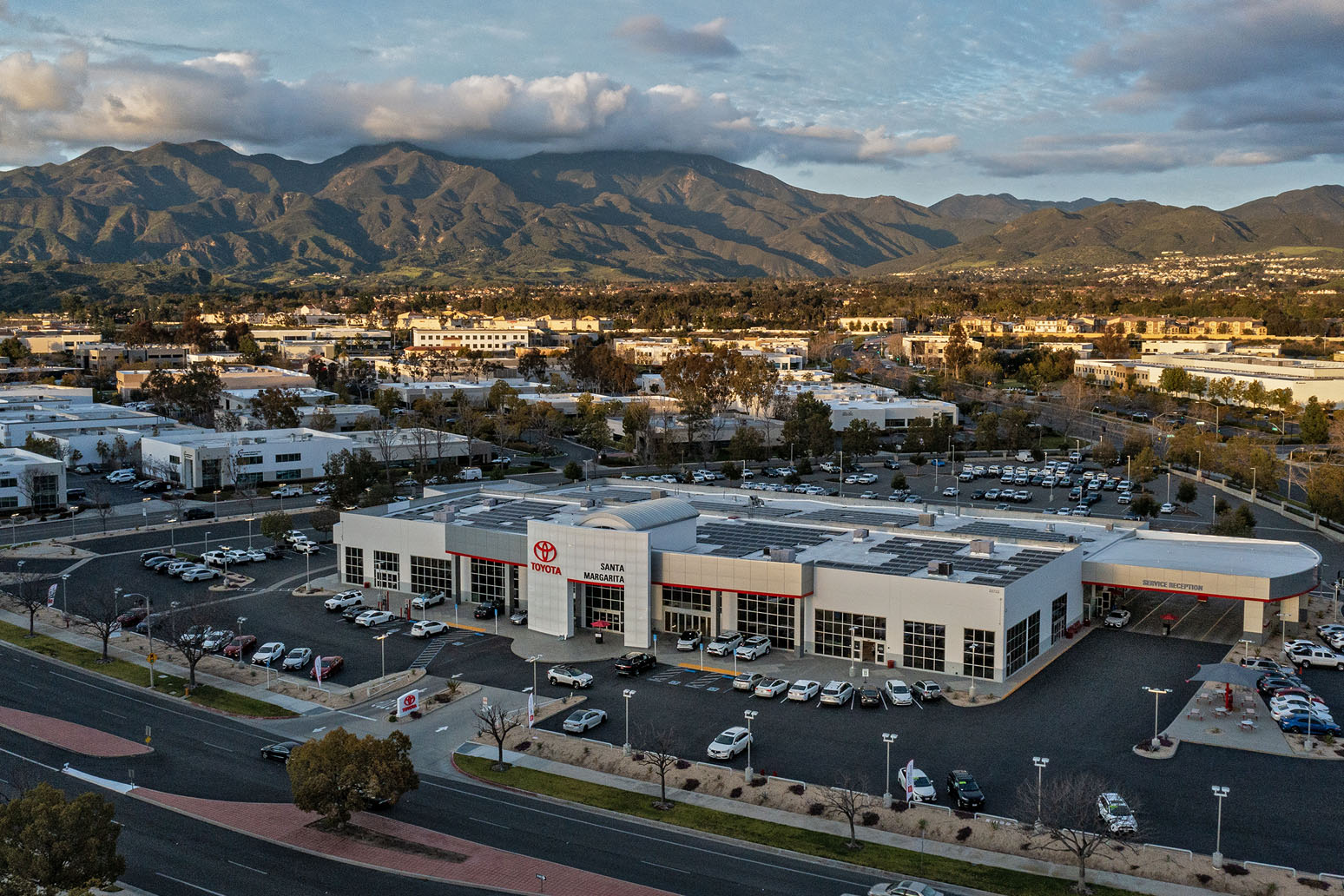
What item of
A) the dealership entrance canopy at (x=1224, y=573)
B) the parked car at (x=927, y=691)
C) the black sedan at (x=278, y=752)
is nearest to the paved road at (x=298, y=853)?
the black sedan at (x=278, y=752)

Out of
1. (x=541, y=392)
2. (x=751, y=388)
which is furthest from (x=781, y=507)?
(x=541, y=392)

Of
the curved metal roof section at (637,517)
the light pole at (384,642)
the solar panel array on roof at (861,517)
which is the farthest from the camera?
the solar panel array on roof at (861,517)

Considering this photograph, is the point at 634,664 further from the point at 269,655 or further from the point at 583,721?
the point at 269,655

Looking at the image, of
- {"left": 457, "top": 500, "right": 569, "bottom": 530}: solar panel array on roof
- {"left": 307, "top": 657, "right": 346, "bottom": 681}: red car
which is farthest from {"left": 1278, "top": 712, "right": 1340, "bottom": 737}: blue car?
{"left": 307, "top": 657, "right": 346, "bottom": 681}: red car

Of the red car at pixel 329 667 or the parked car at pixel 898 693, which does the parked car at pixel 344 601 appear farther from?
the parked car at pixel 898 693

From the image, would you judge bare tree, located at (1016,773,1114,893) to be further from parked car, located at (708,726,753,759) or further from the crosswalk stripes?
the crosswalk stripes

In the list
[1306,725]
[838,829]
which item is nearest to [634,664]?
[838,829]
